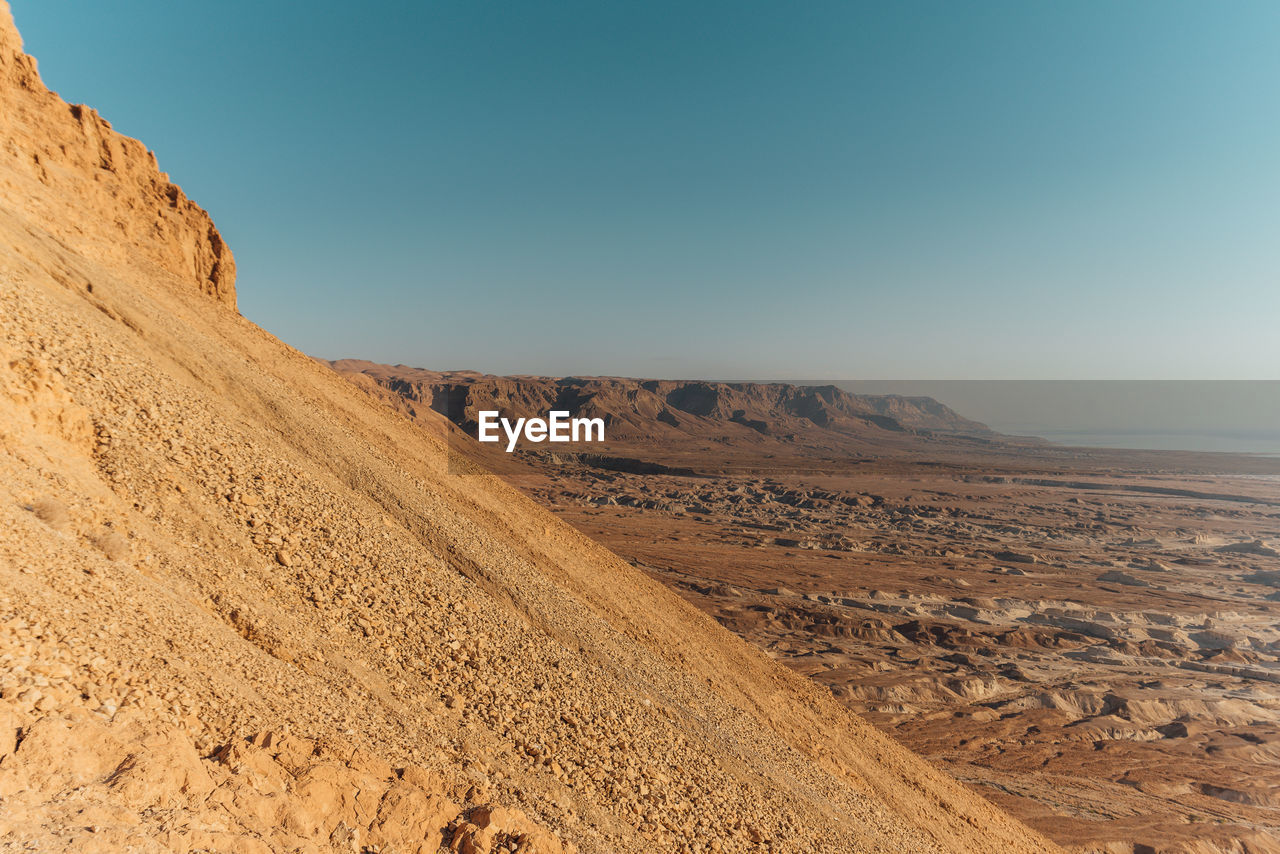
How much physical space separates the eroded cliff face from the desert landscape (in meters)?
24.1

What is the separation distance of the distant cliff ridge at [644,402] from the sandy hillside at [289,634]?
302 ft

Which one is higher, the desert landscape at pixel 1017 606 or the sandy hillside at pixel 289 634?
the sandy hillside at pixel 289 634

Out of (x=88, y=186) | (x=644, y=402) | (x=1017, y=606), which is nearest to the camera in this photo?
(x=88, y=186)

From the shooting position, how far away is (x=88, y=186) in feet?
43.4

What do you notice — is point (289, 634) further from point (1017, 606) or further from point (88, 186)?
point (1017, 606)

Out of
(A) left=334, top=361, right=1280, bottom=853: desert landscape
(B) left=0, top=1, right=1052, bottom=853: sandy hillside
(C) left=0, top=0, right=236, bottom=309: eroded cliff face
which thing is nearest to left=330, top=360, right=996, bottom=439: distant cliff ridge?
(A) left=334, top=361, right=1280, bottom=853: desert landscape

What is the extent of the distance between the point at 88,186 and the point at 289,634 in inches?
505

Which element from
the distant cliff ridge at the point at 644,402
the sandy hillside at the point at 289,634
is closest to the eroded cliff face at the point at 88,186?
the sandy hillside at the point at 289,634

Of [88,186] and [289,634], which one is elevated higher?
[88,186]

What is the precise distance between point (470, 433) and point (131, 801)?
10764 cm

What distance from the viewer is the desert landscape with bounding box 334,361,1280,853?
18000mm

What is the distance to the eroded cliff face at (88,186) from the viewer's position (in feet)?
39.3

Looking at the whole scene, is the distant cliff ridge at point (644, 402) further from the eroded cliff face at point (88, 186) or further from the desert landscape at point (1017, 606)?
the eroded cliff face at point (88, 186)

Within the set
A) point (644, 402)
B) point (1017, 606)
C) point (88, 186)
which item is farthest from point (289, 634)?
point (644, 402)
